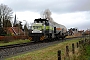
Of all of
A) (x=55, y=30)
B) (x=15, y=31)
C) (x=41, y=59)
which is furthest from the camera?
(x=15, y=31)

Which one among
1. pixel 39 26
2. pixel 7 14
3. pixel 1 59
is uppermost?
pixel 7 14

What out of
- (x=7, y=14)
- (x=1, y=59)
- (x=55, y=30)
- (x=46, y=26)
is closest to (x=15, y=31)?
(x=7, y=14)

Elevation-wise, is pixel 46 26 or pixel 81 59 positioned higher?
pixel 46 26

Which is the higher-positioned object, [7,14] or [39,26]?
[7,14]

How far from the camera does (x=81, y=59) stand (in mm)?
13922

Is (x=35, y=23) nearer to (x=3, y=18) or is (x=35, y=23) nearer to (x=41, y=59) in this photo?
(x=41, y=59)

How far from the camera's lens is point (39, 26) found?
3612cm

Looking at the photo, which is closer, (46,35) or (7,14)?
(46,35)

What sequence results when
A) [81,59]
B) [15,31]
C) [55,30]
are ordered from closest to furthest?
1. [81,59]
2. [55,30]
3. [15,31]

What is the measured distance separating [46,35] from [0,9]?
53.3 metres

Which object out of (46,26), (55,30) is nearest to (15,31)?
(55,30)

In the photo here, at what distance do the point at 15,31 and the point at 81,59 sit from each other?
78.6 m

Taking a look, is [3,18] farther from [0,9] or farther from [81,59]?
[81,59]

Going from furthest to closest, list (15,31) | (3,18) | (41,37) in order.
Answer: (15,31) < (3,18) < (41,37)
